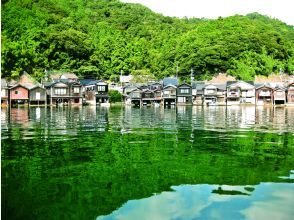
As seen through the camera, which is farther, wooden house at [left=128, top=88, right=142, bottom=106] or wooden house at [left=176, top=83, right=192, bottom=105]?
wooden house at [left=176, top=83, right=192, bottom=105]

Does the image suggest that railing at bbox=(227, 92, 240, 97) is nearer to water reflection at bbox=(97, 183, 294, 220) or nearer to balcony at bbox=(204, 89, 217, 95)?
balcony at bbox=(204, 89, 217, 95)

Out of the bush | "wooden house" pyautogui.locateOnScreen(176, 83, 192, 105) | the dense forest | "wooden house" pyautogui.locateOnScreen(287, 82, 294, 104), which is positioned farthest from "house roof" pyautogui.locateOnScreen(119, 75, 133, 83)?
"wooden house" pyautogui.locateOnScreen(287, 82, 294, 104)

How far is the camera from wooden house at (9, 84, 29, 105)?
181ft

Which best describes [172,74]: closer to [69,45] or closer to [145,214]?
[69,45]

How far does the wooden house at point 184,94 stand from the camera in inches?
2547

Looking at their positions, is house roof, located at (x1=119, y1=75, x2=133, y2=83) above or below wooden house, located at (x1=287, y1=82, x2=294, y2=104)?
above

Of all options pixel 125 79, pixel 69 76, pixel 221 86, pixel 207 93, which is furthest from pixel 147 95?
pixel 69 76

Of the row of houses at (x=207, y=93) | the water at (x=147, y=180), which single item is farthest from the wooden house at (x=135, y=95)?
the water at (x=147, y=180)

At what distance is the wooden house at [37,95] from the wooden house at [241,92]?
95.8ft

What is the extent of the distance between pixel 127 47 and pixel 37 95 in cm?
2704

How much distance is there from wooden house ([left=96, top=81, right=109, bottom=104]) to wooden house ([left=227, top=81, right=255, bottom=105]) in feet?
65.1

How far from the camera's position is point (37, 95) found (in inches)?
2248

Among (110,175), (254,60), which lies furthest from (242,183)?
(254,60)

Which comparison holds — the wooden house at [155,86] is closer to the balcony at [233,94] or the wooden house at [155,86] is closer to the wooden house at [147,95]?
the wooden house at [147,95]
